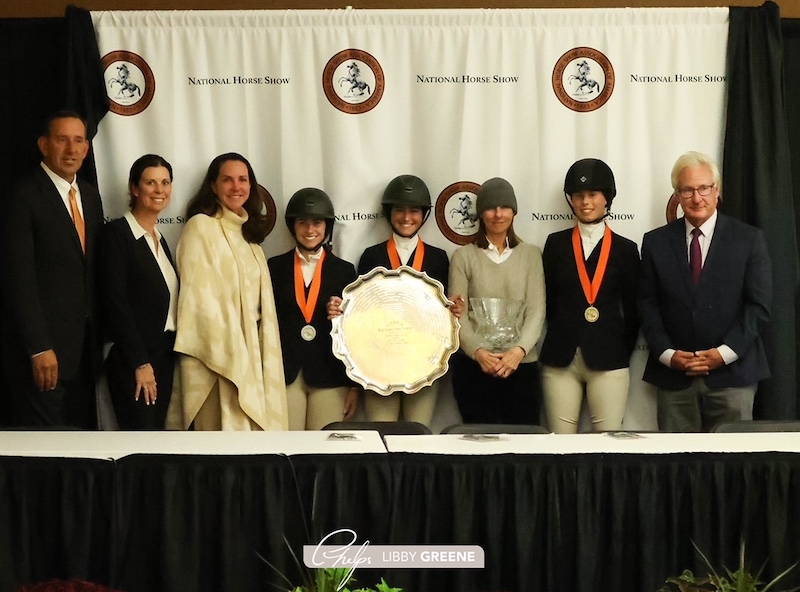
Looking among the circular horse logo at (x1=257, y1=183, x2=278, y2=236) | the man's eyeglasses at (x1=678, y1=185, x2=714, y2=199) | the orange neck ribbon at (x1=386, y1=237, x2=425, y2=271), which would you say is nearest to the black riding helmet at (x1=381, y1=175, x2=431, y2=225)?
the orange neck ribbon at (x1=386, y1=237, x2=425, y2=271)

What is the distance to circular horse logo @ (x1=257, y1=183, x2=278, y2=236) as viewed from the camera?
4887mm

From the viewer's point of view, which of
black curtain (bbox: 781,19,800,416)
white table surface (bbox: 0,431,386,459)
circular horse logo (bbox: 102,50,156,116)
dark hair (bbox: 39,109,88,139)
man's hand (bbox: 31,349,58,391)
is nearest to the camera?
white table surface (bbox: 0,431,386,459)

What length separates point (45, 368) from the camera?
4.38 metres

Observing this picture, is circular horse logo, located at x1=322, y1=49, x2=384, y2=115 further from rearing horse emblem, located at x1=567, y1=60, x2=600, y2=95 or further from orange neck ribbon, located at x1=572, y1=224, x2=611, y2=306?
orange neck ribbon, located at x1=572, y1=224, x2=611, y2=306

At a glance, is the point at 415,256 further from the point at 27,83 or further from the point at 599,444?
the point at 27,83

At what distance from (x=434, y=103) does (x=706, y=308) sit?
1634mm

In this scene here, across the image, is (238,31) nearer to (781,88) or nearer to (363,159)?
(363,159)

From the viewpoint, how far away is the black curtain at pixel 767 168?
4793mm

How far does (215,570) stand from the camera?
275cm

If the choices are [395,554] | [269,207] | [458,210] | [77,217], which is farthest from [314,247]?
[395,554]

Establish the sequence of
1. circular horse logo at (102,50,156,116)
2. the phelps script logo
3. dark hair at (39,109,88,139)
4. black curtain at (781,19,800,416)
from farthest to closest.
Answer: black curtain at (781,19,800,416)
circular horse logo at (102,50,156,116)
dark hair at (39,109,88,139)
the phelps script logo

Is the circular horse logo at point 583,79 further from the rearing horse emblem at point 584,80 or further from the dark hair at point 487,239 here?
the dark hair at point 487,239

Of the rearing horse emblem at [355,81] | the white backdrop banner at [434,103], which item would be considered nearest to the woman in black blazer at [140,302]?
the white backdrop banner at [434,103]

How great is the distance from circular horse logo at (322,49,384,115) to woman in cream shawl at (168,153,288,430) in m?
0.59
